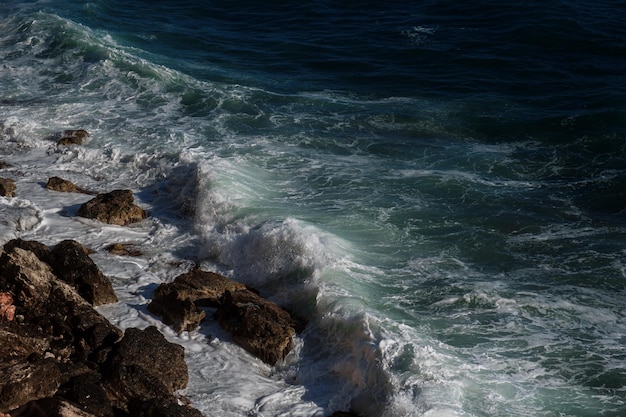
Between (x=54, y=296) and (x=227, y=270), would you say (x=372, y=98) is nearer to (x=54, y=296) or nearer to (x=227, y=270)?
(x=227, y=270)

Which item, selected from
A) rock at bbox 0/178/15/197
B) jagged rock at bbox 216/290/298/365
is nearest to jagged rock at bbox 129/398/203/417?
jagged rock at bbox 216/290/298/365

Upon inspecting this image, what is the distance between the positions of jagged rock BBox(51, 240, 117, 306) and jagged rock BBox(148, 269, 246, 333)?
71 cm

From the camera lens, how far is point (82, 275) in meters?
12.7

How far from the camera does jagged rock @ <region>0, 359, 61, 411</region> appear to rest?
949cm

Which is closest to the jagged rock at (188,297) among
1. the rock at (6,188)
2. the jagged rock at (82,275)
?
the jagged rock at (82,275)

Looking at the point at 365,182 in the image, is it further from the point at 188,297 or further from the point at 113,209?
the point at 188,297

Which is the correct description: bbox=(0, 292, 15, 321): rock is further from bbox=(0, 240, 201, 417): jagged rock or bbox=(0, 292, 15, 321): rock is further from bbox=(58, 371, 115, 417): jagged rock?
bbox=(58, 371, 115, 417): jagged rock

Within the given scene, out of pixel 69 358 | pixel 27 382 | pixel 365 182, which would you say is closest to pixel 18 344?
pixel 69 358

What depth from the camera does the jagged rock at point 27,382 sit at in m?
9.49

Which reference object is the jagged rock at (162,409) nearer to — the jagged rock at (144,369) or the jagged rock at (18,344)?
the jagged rock at (144,369)

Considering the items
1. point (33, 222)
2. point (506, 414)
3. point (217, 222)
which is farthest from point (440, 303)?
point (33, 222)

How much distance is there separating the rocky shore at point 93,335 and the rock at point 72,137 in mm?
5783

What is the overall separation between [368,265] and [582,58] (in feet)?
43.8

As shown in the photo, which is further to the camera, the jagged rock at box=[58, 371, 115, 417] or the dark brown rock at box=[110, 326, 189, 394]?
the dark brown rock at box=[110, 326, 189, 394]
